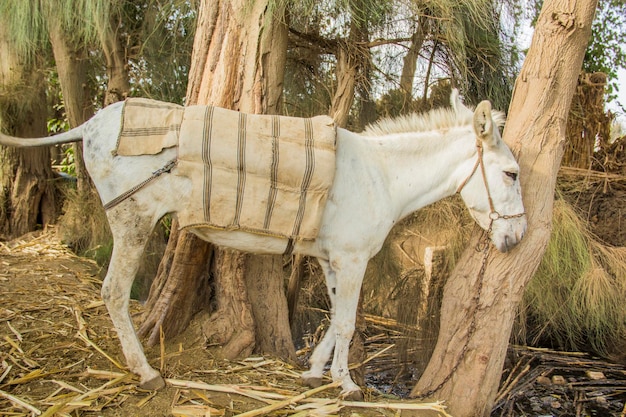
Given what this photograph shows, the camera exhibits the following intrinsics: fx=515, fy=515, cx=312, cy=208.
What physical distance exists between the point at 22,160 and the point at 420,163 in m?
6.25

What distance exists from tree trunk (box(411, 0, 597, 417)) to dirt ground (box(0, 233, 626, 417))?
35 cm

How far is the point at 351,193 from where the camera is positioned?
3473 millimetres

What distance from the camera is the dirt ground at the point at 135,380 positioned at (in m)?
3.11

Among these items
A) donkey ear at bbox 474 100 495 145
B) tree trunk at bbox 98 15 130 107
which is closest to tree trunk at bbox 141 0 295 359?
donkey ear at bbox 474 100 495 145

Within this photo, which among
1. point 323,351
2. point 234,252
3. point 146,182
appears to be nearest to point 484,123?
point 323,351

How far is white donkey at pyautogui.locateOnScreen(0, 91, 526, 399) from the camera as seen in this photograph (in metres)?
3.22

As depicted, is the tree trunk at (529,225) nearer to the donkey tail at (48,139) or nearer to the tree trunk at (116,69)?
the donkey tail at (48,139)

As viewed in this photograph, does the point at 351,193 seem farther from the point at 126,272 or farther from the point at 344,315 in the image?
the point at 126,272

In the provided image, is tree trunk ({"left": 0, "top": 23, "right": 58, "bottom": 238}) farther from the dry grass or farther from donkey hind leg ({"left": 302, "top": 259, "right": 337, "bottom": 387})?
donkey hind leg ({"left": 302, "top": 259, "right": 337, "bottom": 387})

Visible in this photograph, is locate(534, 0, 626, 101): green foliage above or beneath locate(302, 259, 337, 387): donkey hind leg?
above

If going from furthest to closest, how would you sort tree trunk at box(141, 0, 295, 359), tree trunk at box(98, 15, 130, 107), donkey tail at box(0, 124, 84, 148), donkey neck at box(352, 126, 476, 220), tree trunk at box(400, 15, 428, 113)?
1. tree trunk at box(98, 15, 130, 107)
2. tree trunk at box(400, 15, 428, 113)
3. tree trunk at box(141, 0, 295, 359)
4. donkey neck at box(352, 126, 476, 220)
5. donkey tail at box(0, 124, 84, 148)

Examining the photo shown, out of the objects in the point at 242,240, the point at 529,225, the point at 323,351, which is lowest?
the point at 323,351

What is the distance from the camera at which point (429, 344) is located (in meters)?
5.57

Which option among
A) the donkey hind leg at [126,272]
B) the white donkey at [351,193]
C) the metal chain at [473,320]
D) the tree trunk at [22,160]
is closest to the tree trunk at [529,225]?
the metal chain at [473,320]
